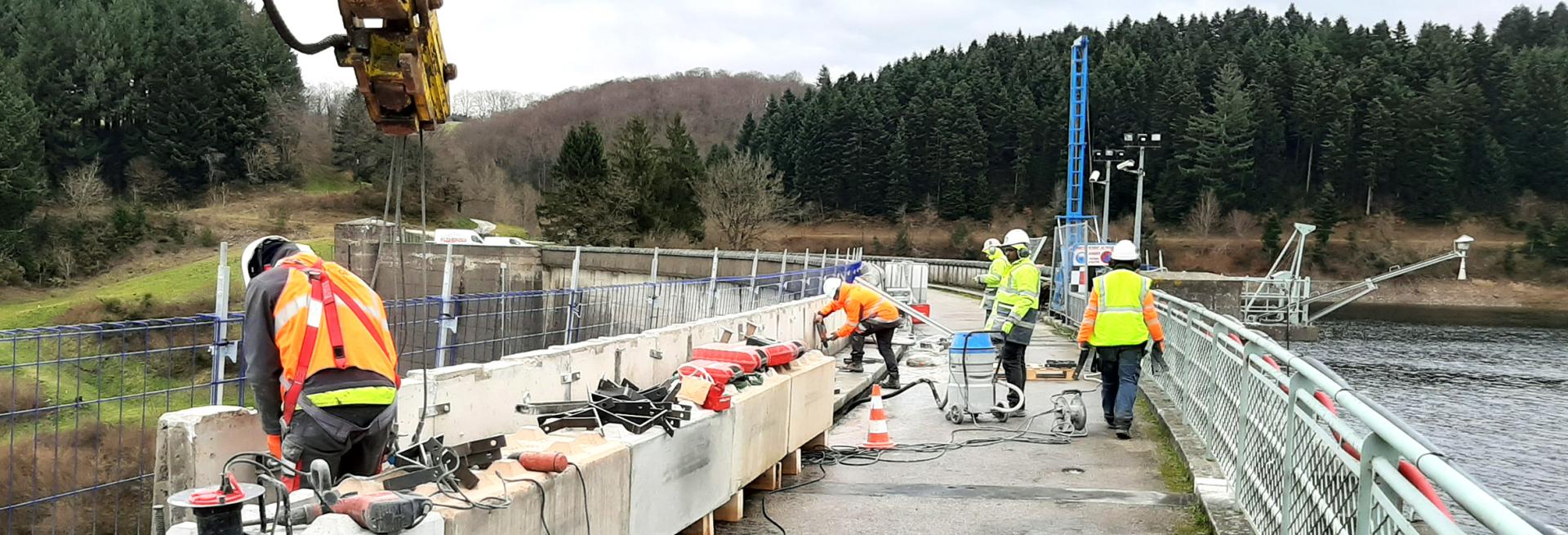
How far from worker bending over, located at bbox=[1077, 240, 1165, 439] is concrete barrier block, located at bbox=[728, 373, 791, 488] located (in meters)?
3.23

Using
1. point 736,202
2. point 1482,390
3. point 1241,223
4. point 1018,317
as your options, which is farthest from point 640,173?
point 1018,317

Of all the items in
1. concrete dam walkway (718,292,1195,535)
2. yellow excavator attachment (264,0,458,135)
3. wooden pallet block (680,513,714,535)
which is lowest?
concrete dam walkway (718,292,1195,535)

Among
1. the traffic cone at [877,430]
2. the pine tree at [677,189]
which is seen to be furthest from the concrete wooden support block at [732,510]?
the pine tree at [677,189]

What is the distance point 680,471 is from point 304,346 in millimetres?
2319

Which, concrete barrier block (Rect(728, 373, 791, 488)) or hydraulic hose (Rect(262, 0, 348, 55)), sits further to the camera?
concrete barrier block (Rect(728, 373, 791, 488))

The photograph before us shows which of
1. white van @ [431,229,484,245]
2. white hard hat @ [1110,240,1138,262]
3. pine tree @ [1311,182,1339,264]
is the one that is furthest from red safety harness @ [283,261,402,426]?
pine tree @ [1311,182,1339,264]

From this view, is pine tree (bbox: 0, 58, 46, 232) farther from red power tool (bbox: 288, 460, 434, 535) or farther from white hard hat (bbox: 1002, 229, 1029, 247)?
red power tool (bbox: 288, 460, 434, 535)

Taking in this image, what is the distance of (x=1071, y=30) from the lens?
11912 cm

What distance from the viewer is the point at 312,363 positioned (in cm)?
423

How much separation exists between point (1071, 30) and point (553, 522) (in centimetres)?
12185

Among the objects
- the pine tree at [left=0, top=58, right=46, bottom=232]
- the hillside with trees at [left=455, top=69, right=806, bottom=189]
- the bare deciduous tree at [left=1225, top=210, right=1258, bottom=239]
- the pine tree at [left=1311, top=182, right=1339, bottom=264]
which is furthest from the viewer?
the hillside with trees at [left=455, top=69, right=806, bottom=189]

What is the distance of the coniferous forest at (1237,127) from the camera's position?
79.3 meters

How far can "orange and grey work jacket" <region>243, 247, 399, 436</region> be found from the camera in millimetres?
4227

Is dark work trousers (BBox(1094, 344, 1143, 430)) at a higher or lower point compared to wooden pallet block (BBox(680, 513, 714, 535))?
higher
